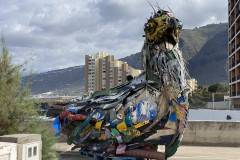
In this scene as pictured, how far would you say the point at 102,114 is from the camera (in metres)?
7.70

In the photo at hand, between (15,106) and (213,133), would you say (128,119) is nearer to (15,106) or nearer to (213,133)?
(15,106)

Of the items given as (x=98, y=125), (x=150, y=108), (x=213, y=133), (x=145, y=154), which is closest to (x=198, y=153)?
(x=213, y=133)

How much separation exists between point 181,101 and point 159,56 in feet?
4.56

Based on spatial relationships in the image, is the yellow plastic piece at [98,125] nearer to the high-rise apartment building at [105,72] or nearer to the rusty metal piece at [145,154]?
the rusty metal piece at [145,154]

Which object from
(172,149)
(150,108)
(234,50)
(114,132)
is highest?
(234,50)

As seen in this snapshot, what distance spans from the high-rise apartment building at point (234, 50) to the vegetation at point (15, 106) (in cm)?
3380

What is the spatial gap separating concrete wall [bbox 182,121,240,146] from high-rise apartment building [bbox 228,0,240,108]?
84.5ft

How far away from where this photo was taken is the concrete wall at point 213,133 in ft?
39.9

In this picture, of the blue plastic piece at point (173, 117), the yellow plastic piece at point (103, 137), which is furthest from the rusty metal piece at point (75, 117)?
the blue plastic piece at point (173, 117)

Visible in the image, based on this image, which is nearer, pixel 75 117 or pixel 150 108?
pixel 150 108

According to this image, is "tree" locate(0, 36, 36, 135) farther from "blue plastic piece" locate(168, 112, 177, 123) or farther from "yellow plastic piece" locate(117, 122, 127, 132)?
"blue plastic piece" locate(168, 112, 177, 123)

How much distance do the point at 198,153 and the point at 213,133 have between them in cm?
A: 209

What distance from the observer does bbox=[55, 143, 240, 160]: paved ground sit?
32.0 ft

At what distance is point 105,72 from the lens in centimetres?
7712
